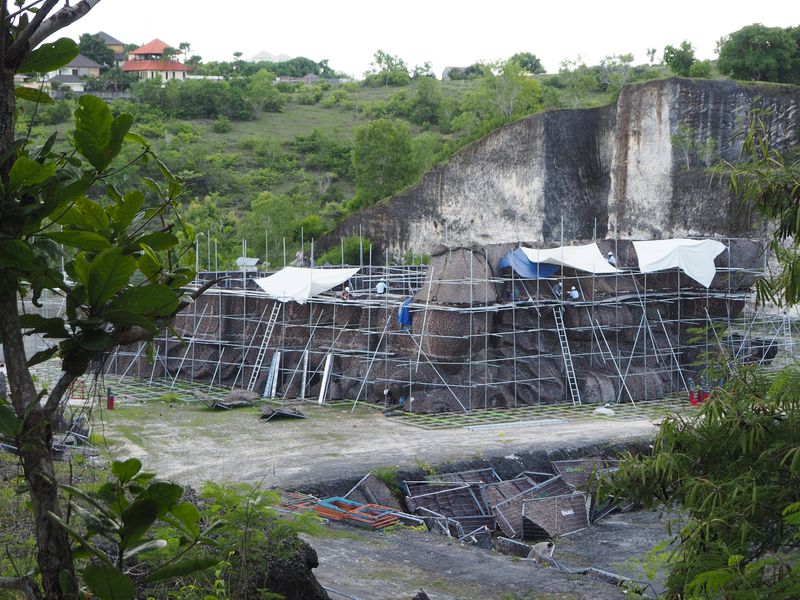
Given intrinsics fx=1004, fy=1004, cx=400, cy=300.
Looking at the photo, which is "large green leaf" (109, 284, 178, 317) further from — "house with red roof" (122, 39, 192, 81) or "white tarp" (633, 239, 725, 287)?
"house with red roof" (122, 39, 192, 81)

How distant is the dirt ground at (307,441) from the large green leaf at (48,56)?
11.5 metres

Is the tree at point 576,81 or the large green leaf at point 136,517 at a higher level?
the tree at point 576,81

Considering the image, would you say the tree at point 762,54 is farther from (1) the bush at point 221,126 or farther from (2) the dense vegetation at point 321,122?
(1) the bush at point 221,126

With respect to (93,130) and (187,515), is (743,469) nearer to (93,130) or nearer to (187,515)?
(187,515)

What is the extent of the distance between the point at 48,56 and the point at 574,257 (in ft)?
63.4

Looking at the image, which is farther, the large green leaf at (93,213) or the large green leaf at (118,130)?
the large green leaf at (93,213)

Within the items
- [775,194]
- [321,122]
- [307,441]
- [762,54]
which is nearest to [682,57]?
[762,54]

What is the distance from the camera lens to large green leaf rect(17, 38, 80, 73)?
2252 millimetres

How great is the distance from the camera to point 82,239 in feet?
7.40

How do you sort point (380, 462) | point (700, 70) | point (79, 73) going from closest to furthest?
point (380, 462) < point (700, 70) < point (79, 73)

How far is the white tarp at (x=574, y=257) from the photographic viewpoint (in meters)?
20.6

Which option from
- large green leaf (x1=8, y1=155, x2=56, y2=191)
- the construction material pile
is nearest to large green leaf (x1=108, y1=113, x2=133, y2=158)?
large green leaf (x1=8, y1=155, x2=56, y2=191)

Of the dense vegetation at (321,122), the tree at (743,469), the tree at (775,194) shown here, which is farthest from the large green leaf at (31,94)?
the dense vegetation at (321,122)

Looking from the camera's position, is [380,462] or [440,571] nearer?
[440,571]
